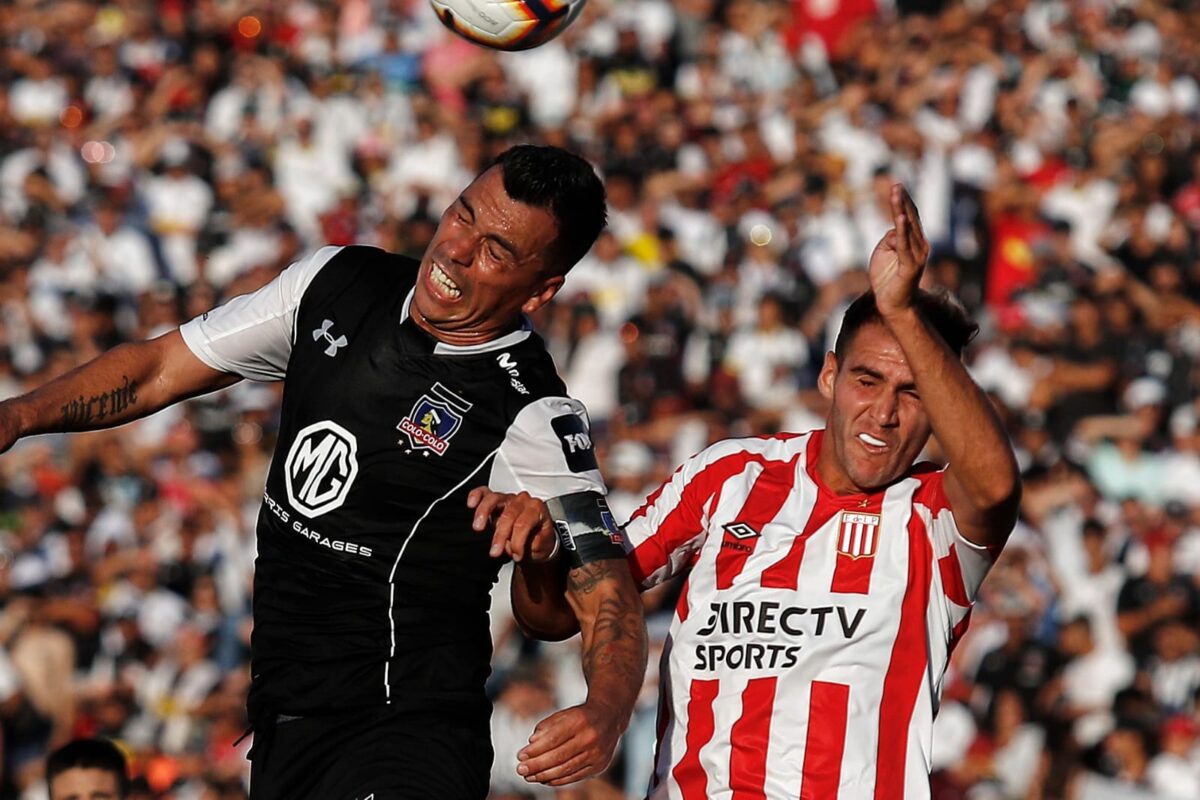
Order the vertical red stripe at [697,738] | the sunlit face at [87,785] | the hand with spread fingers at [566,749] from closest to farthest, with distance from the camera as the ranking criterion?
the hand with spread fingers at [566,749]
the vertical red stripe at [697,738]
the sunlit face at [87,785]

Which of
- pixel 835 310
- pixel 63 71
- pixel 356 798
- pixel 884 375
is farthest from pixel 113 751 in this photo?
pixel 63 71

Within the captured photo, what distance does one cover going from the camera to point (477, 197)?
5031 millimetres

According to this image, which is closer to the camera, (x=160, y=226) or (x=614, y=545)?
(x=614, y=545)

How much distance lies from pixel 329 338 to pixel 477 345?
41 centimetres

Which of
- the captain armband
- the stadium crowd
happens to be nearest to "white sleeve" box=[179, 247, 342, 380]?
the captain armband

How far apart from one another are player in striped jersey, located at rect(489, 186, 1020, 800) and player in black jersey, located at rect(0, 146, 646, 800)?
9.5 inches

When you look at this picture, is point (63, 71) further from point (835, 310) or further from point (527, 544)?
point (527, 544)

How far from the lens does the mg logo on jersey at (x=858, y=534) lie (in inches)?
183

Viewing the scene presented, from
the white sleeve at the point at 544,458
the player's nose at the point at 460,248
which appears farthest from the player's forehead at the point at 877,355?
the player's nose at the point at 460,248

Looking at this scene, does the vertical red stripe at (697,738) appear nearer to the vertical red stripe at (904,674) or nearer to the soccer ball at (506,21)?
the vertical red stripe at (904,674)

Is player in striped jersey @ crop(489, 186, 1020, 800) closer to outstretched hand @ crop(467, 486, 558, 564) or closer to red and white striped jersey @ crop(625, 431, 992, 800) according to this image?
red and white striped jersey @ crop(625, 431, 992, 800)

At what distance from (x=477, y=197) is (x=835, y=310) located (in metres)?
8.26

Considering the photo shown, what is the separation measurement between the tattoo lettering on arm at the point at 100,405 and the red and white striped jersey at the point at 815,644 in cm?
160

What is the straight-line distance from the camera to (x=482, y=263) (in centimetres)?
496
